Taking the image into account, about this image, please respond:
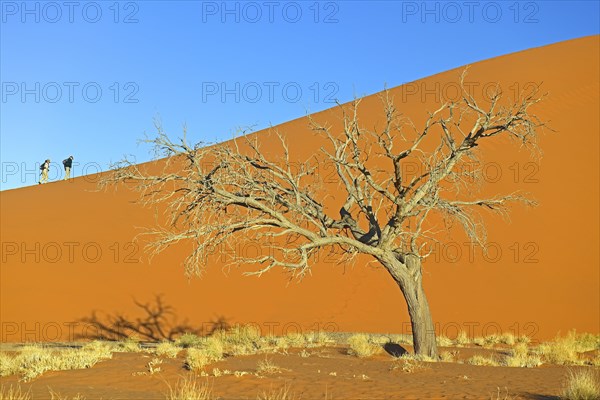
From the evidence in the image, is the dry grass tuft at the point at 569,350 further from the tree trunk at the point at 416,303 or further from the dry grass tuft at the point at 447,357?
the tree trunk at the point at 416,303

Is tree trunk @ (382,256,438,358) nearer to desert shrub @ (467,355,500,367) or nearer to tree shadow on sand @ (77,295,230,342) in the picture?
desert shrub @ (467,355,500,367)

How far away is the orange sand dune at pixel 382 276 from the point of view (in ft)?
70.4

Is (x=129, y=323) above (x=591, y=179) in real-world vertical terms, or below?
below

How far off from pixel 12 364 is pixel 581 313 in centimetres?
1678

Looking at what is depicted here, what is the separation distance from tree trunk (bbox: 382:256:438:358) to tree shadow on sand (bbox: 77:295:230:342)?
37.2 feet

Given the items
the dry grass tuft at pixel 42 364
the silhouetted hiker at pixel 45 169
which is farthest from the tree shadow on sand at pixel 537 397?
the silhouetted hiker at pixel 45 169

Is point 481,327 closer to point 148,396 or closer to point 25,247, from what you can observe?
point 148,396

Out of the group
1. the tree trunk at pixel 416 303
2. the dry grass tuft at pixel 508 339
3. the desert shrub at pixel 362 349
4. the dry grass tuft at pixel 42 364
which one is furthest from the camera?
the dry grass tuft at pixel 508 339

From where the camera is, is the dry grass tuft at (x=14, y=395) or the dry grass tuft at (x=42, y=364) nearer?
the dry grass tuft at (x=14, y=395)

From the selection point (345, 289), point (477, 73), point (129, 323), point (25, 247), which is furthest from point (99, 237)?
point (477, 73)

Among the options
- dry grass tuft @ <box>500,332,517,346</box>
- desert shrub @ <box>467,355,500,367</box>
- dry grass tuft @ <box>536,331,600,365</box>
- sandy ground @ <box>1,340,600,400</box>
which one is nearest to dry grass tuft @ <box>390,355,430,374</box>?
sandy ground @ <box>1,340,600,400</box>

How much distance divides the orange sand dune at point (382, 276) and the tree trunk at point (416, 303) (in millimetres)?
8130

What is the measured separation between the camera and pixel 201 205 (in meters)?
12.5

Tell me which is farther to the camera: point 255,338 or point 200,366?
point 255,338
